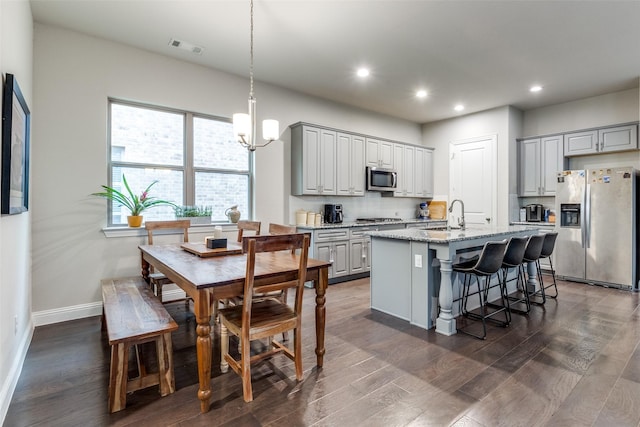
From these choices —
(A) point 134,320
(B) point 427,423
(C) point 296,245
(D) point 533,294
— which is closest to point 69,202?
(A) point 134,320

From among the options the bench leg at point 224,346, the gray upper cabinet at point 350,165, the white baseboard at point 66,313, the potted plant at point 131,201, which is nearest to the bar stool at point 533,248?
the gray upper cabinet at point 350,165

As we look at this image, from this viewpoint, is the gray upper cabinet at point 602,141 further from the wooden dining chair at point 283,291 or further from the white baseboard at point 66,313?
the white baseboard at point 66,313

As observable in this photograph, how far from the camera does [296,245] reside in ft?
6.84

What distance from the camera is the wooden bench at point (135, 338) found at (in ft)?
6.03

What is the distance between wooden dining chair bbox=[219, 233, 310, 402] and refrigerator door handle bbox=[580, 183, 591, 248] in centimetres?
481

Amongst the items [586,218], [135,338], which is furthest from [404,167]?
[135,338]

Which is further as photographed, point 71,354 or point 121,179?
point 121,179

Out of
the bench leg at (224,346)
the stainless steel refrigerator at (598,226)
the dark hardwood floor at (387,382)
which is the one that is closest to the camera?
the dark hardwood floor at (387,382)

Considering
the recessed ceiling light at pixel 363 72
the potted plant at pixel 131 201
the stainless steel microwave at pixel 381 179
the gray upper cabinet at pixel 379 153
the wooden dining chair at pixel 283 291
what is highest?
the recessed ceiling light at pixel 363 72

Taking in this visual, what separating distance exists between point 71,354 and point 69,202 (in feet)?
5.23

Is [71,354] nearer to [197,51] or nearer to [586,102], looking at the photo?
[197,51]

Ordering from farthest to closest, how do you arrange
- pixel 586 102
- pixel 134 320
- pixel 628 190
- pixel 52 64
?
1. pixel 586 102
2. pixel 628 190
3. pixel 52 64
4. pixel 134 320

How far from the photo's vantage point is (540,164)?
576 cm

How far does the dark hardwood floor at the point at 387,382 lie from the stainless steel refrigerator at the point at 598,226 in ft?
5.78
